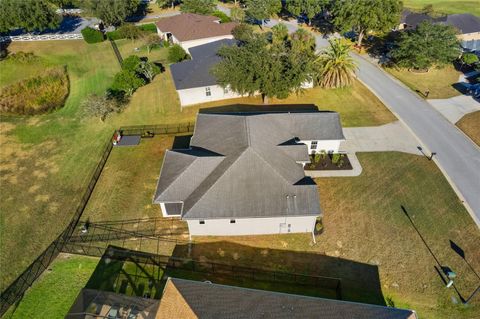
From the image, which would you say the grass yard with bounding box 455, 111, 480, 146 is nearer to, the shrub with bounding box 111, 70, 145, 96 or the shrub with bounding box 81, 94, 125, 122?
the shrub with bounding box 111, 70, 145, 96

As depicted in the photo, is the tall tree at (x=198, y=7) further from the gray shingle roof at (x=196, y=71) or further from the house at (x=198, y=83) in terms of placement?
the house at (x=198, y=83)

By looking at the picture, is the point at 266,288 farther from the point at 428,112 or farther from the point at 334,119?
the point at 428,112

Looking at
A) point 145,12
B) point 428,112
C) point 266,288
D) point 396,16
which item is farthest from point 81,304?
point 145,12

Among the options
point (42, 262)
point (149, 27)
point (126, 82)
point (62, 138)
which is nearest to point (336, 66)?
point (126, 82)

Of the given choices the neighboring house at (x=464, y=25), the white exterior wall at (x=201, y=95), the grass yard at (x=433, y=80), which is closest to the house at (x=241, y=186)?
the white exterior wall at (x=201, y=95)

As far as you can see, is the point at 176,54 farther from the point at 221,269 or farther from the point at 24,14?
the point at 221,269
